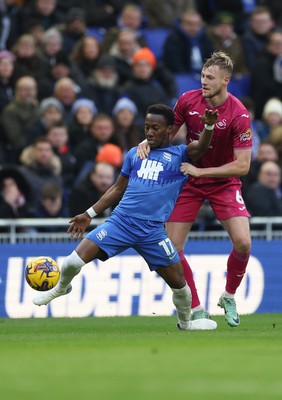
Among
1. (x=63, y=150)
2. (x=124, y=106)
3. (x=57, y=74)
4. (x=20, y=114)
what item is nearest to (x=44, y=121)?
(x=20, y=114)

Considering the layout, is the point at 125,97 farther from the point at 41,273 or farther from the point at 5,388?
the point at 5,388

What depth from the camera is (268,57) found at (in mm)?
21859

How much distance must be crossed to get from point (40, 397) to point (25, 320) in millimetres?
7668

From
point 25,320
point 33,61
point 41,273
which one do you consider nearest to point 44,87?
point 33,61

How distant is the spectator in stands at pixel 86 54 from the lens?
68.6ft

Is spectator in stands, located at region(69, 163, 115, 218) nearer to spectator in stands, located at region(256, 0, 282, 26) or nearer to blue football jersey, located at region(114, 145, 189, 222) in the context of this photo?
blue football jersey, located at region(114, 145, 189, 222)

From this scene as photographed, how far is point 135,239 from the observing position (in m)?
12.0

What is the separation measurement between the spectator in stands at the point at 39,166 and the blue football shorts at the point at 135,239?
219 inches

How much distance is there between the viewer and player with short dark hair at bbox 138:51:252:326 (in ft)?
40.0

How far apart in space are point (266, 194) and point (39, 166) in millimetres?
3147

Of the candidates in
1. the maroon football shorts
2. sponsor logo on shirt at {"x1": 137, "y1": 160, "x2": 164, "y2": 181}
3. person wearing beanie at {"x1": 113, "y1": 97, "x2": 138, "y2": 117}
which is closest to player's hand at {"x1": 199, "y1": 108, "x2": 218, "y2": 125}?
sponsor logo on shirt at {"x1": 137, "y1": 160, "x2": 164, "y2": 181}

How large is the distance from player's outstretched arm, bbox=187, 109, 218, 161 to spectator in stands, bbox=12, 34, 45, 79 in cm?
823

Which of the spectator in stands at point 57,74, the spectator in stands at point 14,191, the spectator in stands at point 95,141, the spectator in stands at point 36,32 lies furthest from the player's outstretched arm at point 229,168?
the spectator in stands at point 36,32

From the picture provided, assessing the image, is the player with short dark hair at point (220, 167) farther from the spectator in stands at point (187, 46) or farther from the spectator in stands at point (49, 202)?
the spectator in stands at point (187, 46)
